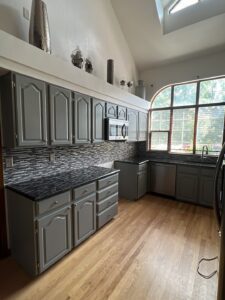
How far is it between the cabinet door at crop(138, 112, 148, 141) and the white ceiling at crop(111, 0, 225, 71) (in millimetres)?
1346

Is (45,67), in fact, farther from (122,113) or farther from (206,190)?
(206,190)

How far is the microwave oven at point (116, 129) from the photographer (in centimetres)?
287

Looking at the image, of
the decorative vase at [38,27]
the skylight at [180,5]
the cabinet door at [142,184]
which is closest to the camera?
the decorative vase at [38,27]

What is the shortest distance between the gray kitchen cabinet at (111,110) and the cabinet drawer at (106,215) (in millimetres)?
1583


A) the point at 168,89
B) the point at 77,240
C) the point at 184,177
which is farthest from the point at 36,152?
the point at 168,89

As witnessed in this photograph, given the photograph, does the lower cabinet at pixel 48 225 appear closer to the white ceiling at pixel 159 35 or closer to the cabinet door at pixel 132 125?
the cabinet door at pixel 132 125

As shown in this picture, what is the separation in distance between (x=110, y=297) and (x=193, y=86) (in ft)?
13.7

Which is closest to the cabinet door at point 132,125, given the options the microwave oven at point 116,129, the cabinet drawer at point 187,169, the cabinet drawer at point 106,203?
the microwave oven at point 116,129

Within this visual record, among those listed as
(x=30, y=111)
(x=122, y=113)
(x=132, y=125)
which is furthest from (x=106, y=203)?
(x=132, y=125)

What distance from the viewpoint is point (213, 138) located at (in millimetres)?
3703

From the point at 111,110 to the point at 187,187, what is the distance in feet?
7.55

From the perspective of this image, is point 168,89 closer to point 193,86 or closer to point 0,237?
point 193,86

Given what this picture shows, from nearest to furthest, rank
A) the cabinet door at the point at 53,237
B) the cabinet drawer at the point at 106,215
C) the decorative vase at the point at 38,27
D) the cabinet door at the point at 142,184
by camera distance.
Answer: the cabinet door at the point at 53,237 → the decorative vase at the point at 38,27 → the cabinet drawer at the point at 106,215 → the cabinet door at the point at 142,184

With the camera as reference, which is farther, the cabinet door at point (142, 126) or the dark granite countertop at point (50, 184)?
the cabinet door at point (142, 126)
